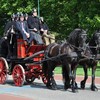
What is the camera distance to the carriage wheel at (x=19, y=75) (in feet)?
52.6

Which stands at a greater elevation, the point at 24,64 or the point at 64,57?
the point at 64,57

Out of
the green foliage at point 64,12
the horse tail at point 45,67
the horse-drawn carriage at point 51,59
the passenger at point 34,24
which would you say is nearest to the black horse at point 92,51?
the horse-drawn carriage at point 51,59

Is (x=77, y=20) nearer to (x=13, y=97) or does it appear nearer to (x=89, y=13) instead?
(x=89, y=13)

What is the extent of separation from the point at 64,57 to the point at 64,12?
20669mm

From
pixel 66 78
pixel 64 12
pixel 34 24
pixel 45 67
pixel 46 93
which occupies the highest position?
pixel 64 12

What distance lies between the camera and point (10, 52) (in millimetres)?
17484

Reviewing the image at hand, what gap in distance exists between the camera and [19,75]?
1620 centimetres

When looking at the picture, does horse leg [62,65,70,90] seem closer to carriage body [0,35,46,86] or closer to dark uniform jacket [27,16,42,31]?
carriage body [0,35,46,86]

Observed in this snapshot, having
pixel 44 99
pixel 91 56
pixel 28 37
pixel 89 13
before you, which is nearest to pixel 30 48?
pixel 28 37

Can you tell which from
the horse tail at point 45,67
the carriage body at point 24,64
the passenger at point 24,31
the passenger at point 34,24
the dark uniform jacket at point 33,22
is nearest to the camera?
the horse tail at point 45,67

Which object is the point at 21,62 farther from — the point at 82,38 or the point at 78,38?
the point at 82,38

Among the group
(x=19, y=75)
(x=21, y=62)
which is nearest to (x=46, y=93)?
(x=19, y=75)

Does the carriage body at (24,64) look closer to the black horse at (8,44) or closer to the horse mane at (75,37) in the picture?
the black horse at (8,44)

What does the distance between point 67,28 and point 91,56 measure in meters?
21.6
